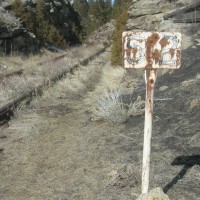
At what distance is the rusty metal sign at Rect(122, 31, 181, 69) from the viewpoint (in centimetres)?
433

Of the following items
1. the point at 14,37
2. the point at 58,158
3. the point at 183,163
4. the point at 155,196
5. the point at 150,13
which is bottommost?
the point at 58,158

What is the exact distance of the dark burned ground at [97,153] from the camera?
16.6ft

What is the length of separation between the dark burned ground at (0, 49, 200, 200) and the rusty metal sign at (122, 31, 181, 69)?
150cm

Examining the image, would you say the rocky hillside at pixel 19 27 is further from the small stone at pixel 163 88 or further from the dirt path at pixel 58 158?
the dirt path at pixel 58 158

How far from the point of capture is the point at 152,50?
4.33 m

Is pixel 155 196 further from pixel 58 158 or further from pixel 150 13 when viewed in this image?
pixel 150 13

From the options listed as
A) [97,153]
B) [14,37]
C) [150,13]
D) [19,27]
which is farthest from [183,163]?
[19,27]

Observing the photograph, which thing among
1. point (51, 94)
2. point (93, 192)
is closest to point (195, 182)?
point (93, 192)

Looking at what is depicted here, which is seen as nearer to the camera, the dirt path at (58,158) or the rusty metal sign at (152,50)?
the rusty metal sign at (152,50)

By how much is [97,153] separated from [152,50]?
2541 mm

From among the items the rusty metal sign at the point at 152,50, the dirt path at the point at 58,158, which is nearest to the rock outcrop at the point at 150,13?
the dirt path at the point at 58,158

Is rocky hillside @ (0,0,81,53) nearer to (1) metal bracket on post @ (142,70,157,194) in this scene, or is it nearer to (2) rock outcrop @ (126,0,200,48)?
(2) rock outcrop @ (126,0,200,48)

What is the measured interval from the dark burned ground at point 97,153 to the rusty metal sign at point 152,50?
4.92ft

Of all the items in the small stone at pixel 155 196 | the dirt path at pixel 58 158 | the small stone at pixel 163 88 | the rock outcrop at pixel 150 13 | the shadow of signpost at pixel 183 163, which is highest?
the rock outcrop at pixel 150 13
